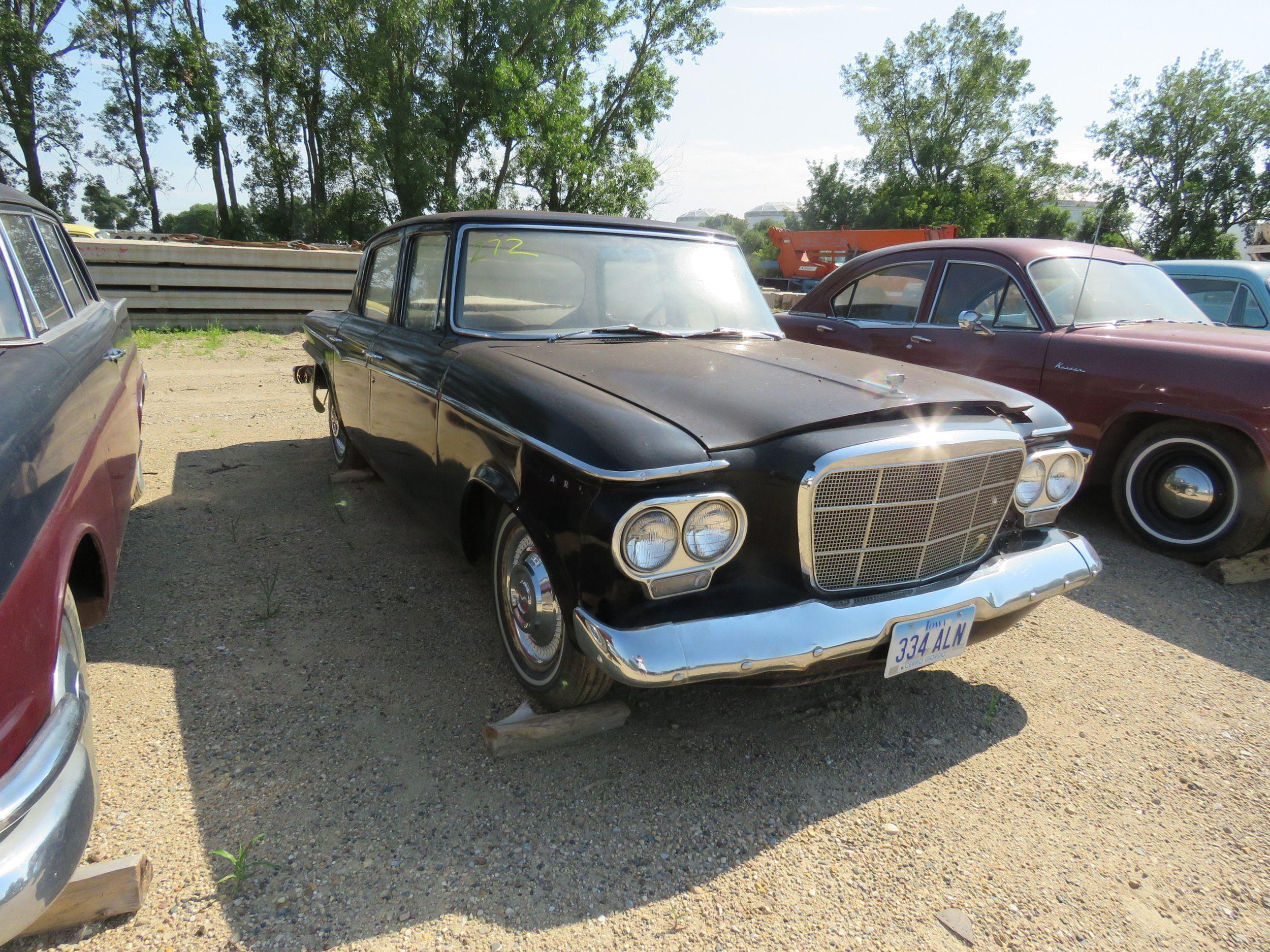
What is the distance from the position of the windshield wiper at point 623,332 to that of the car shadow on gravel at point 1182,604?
2.38 metres

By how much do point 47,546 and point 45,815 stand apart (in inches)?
24.1

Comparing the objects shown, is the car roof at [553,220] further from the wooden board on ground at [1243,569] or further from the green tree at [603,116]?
the green tree at [603,116]

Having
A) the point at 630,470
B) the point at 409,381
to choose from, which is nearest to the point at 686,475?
the point at 630,470

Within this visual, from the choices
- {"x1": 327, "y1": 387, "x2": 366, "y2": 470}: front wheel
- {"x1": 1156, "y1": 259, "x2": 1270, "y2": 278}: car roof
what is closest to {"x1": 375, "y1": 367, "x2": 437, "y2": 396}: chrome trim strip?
{"x1": 327, "y1": 387, "x2": 366, "y2": 470}: front wheel

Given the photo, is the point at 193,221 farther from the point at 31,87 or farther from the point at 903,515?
the point at 903,515

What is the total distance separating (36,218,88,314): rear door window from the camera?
342cm

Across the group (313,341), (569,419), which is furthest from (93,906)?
(313,341)

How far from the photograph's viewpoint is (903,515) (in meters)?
2.28

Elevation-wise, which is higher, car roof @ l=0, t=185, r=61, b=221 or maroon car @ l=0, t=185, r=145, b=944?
car roof @ l=0, t=185, r=61, b=221

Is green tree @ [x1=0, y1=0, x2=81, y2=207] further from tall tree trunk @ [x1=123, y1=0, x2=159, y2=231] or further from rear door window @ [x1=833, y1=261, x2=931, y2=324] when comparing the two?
rear door window @ [x1=833, y1=261, x2=931, y2=324]

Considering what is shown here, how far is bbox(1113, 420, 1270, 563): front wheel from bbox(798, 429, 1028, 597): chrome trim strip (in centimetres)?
243

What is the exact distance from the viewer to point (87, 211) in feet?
84.7

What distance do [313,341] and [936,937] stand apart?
4.86m

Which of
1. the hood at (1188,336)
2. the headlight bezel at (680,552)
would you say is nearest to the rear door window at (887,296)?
the hood at (1188,336)
